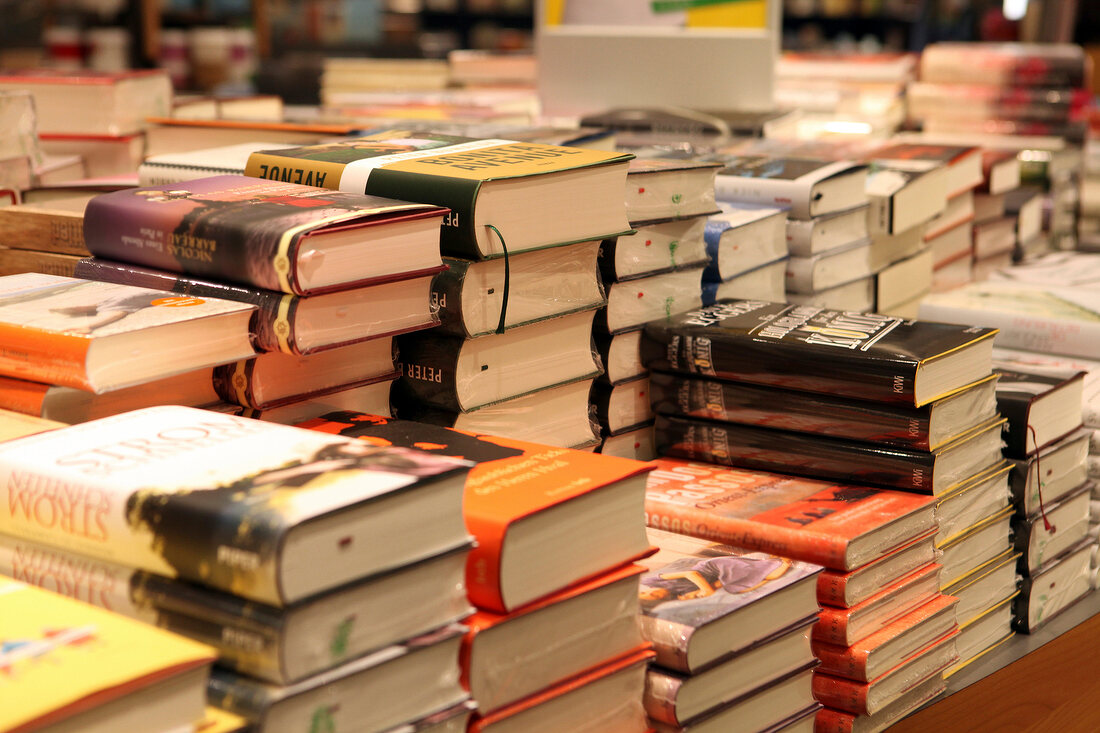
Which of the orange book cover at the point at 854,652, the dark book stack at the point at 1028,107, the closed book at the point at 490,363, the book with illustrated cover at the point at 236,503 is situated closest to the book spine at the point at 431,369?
the closed book at the point at 490,363

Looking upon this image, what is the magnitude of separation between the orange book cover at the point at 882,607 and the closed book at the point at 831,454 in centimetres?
9

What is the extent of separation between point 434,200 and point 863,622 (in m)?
0.58

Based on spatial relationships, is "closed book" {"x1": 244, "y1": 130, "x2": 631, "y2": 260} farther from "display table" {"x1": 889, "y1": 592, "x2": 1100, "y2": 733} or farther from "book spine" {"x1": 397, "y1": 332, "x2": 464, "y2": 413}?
"display table" {"x1": 889, "y1": 592, "x2": 1100, "y2": 733}

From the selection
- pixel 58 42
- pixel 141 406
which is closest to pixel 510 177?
pixel 141 406

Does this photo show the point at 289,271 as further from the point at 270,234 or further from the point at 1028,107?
the point at 1028,107

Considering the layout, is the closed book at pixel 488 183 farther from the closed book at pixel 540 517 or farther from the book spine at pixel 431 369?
the closed book at pixel 540 517

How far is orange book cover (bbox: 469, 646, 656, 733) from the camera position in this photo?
0.82m

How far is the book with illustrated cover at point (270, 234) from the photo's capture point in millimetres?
965

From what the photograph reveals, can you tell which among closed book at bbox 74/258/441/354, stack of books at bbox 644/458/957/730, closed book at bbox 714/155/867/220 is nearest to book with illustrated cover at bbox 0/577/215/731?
closed book at bbox 74/258/441/354

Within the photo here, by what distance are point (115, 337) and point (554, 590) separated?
1.23 ft

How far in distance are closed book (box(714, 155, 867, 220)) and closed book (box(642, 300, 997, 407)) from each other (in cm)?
25

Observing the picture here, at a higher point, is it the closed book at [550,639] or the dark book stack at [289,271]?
the dark book stack at [289,271]

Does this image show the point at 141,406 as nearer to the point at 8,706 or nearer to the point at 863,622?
the point at 8,706

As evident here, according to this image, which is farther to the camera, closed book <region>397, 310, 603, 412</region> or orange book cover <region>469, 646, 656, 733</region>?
closed book <region>397, 310, 603, 412</region>
